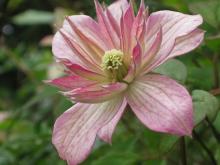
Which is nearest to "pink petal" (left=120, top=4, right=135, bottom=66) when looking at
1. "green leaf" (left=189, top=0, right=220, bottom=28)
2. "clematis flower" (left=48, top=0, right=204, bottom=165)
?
"clematis flower" (left=48, top=0, right=204, bottom=165)

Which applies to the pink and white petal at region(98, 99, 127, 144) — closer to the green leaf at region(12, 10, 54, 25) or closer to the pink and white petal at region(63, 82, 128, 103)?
the pink and white petal at region(63, 82, 128, 103)

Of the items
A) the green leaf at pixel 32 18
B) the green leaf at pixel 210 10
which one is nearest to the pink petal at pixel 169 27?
the green leaf at pixel 210 10

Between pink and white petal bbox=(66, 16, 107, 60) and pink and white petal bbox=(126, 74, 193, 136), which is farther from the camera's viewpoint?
pink and white petal bbox=(66, 16, 107, 60)

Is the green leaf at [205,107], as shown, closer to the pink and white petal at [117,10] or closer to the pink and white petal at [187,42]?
the pink and white petal at [187,42]

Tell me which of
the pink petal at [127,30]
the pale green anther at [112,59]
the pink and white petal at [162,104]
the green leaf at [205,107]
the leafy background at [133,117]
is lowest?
the leafy background at [133,117]

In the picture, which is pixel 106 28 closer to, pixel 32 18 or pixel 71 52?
pixel 71 52
